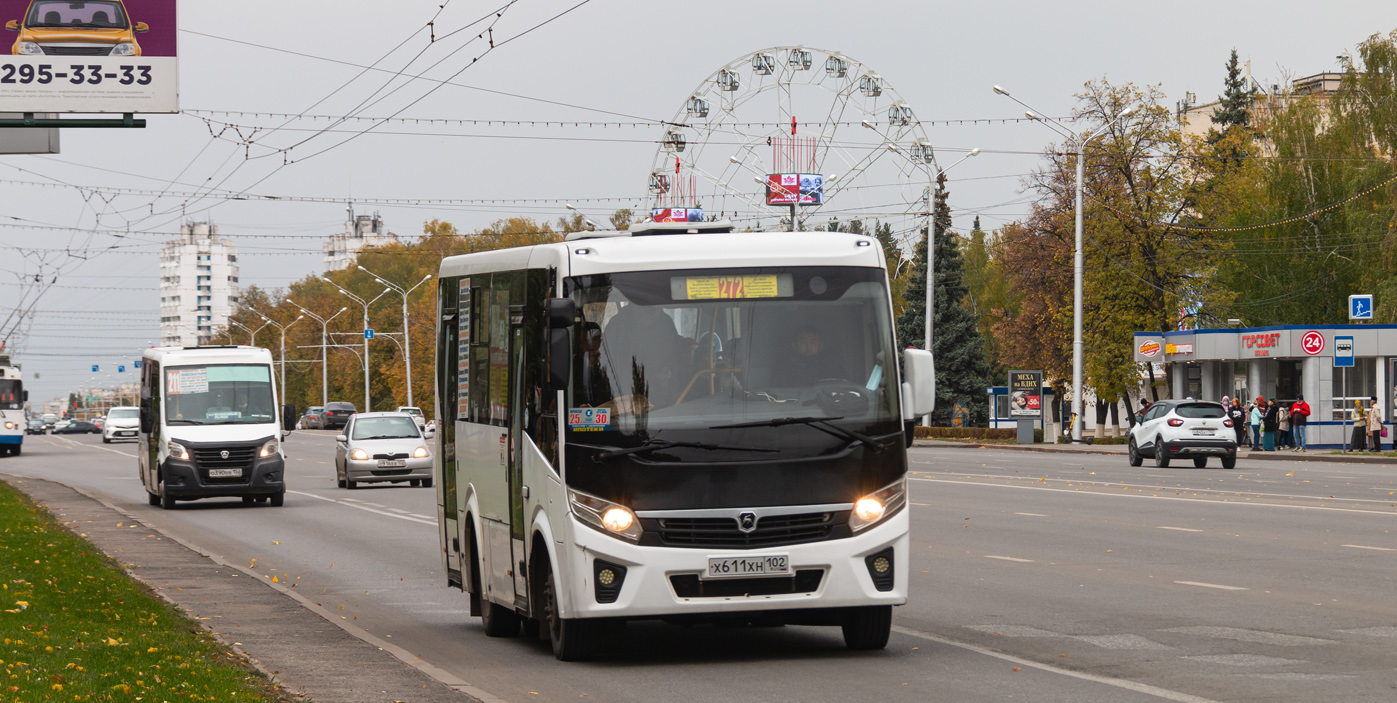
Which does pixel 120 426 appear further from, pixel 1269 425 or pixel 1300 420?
pixel 1300 420

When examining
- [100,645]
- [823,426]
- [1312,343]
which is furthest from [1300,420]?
[100,645]

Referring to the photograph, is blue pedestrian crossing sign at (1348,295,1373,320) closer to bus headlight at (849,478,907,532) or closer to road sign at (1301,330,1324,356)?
road sign at (1301,330,1324,356)

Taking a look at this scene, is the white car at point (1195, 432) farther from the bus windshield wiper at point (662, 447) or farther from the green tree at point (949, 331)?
the green tree at point (949, 331)

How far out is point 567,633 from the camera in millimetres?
10383

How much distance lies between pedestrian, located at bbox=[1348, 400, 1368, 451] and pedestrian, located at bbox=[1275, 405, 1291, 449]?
312 centimetres

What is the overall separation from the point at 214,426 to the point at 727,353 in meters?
20.5

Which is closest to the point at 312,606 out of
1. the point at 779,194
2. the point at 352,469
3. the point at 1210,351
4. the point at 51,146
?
the point at 51,146

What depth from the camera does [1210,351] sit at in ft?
179

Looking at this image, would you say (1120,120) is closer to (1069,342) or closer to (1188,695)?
(1069,342)

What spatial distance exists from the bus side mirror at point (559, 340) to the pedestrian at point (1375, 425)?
3946cm

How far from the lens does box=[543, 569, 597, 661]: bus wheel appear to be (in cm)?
1032

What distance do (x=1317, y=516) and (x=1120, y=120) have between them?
139 ft

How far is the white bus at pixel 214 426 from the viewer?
2888cm

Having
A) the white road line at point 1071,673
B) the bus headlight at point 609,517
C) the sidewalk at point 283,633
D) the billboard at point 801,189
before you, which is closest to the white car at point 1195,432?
the sidewalk at point 283,633
